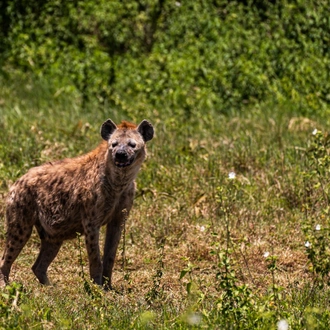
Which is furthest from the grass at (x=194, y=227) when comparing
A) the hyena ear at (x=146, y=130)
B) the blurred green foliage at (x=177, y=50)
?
the hyena ear at (x=146, y=130)

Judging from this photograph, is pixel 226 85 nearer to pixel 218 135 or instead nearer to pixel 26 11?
pixel 218 135

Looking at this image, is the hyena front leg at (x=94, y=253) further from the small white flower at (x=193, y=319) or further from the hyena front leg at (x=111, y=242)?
the small white flower at (x=193, y=319)

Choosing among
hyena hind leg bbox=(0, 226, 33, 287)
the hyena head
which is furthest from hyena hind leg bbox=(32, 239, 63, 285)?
the hyena head

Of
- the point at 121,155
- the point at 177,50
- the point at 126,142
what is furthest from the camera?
the point at 177,50

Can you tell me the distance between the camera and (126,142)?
6402 mm

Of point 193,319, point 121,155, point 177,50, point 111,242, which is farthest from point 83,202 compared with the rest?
point 177,50

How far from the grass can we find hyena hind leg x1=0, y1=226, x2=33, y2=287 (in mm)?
136

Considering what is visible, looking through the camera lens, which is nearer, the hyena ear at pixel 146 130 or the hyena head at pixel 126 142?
the hyena head at pixel 126 142

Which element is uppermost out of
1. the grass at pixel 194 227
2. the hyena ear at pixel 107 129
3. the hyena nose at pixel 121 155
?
the hyena nose at pixel 121 155

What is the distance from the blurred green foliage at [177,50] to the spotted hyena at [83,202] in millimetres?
3774

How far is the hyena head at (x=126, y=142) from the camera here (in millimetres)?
6309

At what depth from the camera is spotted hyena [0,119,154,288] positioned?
21.1 ft

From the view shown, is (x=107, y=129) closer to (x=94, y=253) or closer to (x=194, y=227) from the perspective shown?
(x=94, y=253)

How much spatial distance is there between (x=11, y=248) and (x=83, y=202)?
56 cm
